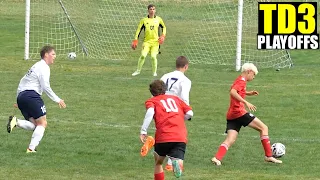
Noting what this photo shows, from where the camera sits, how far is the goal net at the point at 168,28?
30.8 meters

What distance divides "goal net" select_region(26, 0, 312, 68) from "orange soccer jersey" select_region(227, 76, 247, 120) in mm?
15401

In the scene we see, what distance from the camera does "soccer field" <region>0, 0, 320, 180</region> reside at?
12.3 m

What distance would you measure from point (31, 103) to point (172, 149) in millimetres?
3381

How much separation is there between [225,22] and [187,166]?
2046cm

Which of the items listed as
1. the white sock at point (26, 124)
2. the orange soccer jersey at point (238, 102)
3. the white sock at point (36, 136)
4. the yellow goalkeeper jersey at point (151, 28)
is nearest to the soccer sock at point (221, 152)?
the orange soccer jersey at point (238, 102)

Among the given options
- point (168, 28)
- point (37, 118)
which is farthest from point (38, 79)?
point (168, 28)

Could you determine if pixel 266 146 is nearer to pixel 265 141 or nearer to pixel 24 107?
pixel 265 141

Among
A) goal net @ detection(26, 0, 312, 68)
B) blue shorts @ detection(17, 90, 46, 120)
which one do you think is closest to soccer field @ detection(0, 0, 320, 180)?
blue shorts @ detection(17, 90, 46, 120)

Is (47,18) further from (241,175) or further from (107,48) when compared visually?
(241,175)

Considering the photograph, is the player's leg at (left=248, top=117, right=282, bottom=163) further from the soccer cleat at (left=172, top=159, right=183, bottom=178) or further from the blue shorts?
the blue shorts

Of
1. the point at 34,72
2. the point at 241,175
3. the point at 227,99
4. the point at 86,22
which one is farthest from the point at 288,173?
the point at 86,22

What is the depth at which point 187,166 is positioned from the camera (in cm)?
1265

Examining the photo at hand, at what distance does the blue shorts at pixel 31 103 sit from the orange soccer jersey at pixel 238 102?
293 centimetres

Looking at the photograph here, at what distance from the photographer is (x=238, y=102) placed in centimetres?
1283
